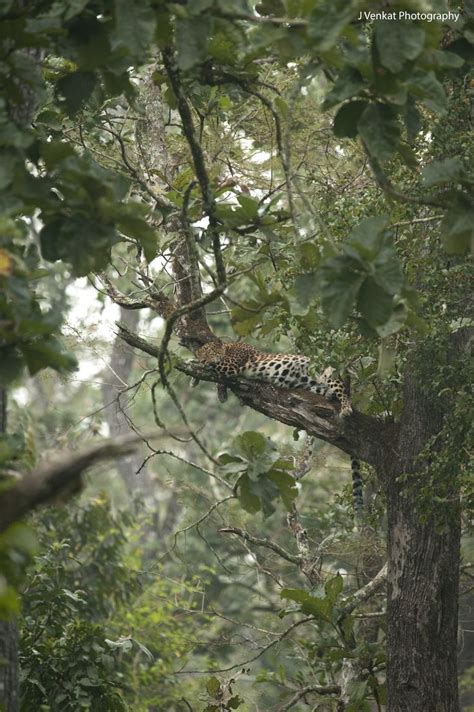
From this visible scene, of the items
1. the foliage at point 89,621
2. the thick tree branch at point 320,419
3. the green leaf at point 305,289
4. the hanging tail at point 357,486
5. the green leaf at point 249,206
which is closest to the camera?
the green leaf at point 305,289

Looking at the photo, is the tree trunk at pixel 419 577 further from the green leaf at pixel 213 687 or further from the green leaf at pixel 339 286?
the green leaf at pixel 339 286

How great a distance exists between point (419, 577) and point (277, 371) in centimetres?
205

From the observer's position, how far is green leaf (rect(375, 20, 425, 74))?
117 inches

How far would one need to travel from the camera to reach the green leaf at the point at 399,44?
296cm

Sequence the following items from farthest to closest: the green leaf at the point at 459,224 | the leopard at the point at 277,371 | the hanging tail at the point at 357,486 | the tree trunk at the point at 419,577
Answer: the hanging tail at the point at 357,486 < the leopard at the point at 277,371 < the tree trunk at the point at 419,577 < the green leaf at the point at 459,224

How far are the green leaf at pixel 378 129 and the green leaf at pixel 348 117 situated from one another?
0.13ft

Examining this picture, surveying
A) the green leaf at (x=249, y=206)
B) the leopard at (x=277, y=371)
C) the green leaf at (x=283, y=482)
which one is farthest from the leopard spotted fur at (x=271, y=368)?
the green leaf at (x=283, y=482)

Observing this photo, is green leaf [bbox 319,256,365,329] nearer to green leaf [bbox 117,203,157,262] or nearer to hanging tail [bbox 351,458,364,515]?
green leaf [bbox 117,203,157,262]

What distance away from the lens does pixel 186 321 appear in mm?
7035

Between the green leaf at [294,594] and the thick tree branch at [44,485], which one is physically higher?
the green leaf at [294,594]

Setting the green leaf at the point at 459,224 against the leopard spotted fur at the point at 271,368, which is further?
the leopard spotted fur at the point at 271,368

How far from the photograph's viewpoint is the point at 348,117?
3.30 metres

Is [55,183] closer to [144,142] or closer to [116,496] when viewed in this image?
[144,142]

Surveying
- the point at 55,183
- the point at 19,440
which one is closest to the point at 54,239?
the point at 55,183
